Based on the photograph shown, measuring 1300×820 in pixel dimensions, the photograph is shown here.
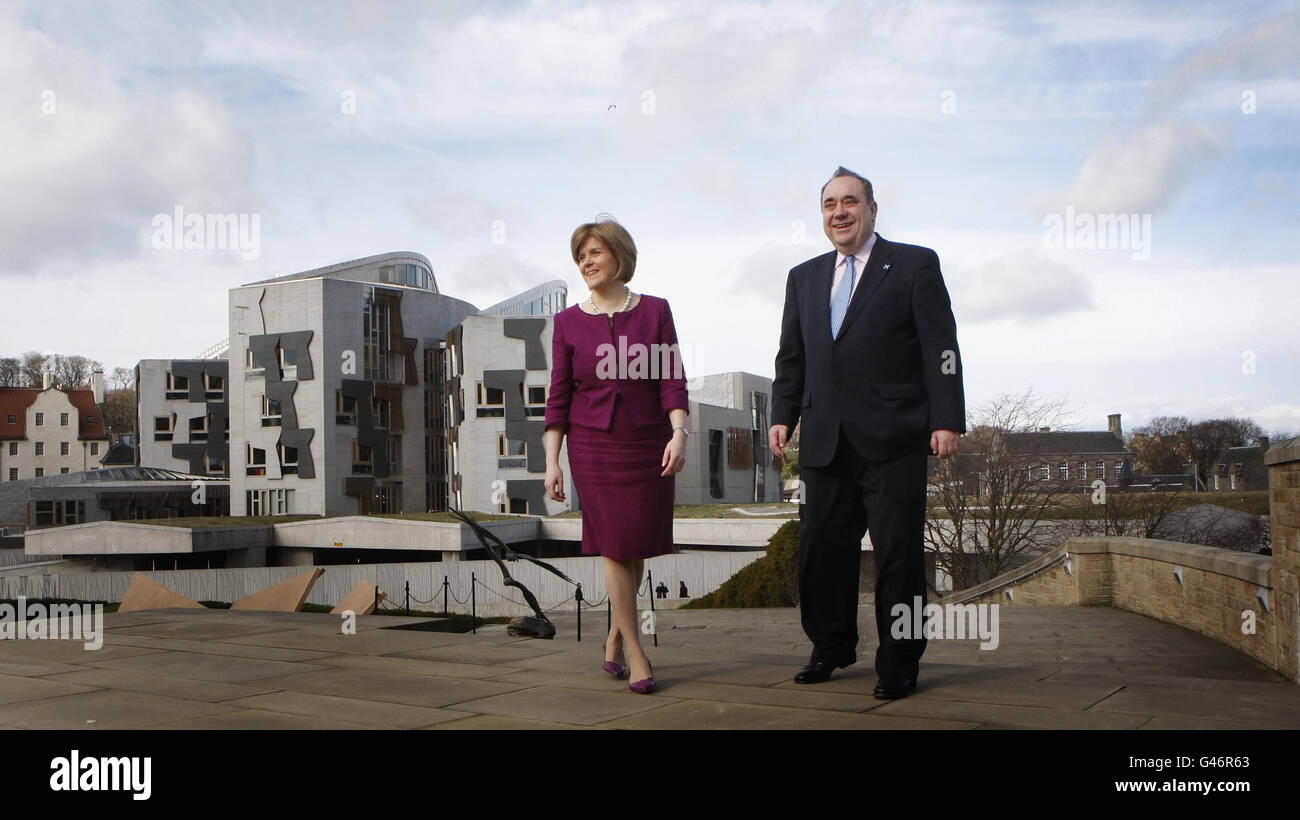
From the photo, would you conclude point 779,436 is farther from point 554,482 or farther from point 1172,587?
point 1172,587

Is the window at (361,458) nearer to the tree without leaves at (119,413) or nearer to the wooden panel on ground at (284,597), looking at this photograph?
the tree without leaves at (119,413)

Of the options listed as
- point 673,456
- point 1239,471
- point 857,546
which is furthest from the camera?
point 1239,471

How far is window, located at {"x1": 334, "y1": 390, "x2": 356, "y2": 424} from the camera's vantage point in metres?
52.9

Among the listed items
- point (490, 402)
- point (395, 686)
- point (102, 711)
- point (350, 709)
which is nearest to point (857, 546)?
point (395, 686)

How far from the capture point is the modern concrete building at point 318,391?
5219 centimetres

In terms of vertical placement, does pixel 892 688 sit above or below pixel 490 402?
below

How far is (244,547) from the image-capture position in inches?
1679

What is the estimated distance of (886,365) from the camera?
4402 millimetres

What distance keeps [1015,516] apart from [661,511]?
89.1 feet

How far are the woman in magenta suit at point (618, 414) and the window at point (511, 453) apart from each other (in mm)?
44125
